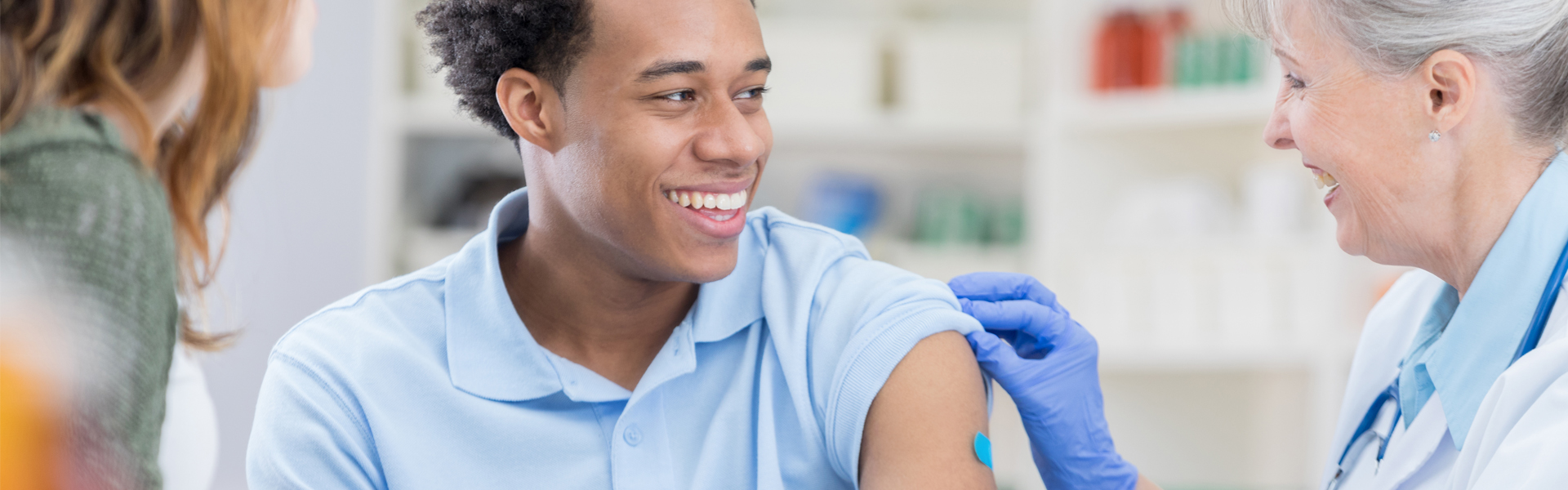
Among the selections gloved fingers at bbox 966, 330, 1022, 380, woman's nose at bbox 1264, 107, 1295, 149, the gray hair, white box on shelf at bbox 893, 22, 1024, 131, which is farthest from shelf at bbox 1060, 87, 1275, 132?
gloved fingers at bbox 966, 330, 1022, 380

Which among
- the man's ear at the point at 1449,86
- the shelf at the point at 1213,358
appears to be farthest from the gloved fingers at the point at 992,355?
the shelf at the point at 1213,358

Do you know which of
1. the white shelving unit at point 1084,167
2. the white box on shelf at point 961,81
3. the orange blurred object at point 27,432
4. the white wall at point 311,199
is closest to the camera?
the orange blurred object at point 27,432

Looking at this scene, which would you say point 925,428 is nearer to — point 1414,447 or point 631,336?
point 631,336

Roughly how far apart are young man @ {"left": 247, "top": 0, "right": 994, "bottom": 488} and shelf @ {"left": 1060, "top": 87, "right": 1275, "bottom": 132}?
5.22 feet

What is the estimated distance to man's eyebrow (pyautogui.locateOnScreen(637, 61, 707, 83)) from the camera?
3.42 feet

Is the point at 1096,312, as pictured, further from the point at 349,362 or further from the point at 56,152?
the point at 56,152

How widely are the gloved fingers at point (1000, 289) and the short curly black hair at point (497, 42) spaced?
1.46 ft

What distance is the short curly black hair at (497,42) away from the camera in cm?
109

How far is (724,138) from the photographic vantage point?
1068mm

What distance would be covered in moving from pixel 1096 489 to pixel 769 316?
0.38m

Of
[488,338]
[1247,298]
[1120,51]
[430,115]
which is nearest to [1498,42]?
[488,338]

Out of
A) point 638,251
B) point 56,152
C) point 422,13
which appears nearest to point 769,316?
point 638,251

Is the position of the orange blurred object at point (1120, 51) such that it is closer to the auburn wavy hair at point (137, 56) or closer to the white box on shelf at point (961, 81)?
the white box on shelf at point (961, 81)

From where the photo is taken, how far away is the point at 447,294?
111 centimetres
